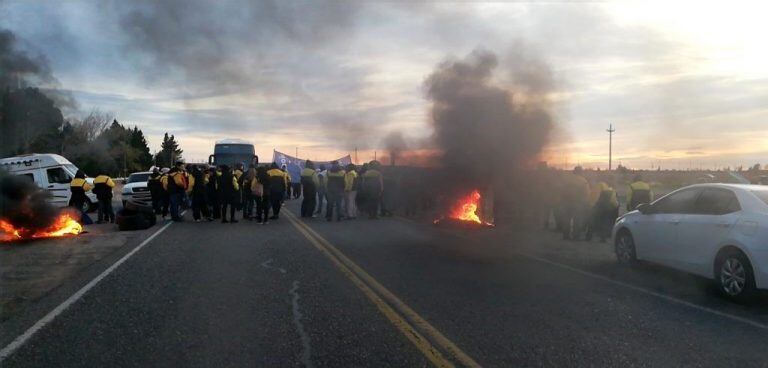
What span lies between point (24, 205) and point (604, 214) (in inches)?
482

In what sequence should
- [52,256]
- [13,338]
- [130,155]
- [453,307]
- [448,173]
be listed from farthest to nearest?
[130,155]
[448,173]
[52,256]
[453,307]
[13,338]

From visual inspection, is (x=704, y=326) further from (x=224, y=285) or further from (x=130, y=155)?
(x=130, y=155)

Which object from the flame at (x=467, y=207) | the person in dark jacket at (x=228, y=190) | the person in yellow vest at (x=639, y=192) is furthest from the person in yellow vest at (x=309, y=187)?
the person in yellow vest at (x=639, y=192)

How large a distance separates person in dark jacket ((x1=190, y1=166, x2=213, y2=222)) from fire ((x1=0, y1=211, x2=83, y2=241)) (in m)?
3.48

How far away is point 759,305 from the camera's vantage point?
6863 mm

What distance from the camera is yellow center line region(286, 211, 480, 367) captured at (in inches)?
191

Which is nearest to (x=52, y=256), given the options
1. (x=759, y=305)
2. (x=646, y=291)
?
(x=646, y=291)

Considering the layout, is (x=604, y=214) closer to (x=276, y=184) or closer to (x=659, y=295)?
(x=659, y=295)

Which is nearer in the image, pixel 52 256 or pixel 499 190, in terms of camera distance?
pixel 52 256

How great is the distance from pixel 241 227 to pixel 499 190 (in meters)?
6.87

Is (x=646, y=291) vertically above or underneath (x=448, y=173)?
underneath

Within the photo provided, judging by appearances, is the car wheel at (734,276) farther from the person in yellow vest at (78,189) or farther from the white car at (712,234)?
the person in yellow vest at (78,189)

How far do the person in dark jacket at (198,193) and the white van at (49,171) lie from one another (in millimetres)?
4249

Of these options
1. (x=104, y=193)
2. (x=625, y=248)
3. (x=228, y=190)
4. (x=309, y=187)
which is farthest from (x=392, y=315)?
(x=104, y=193)
